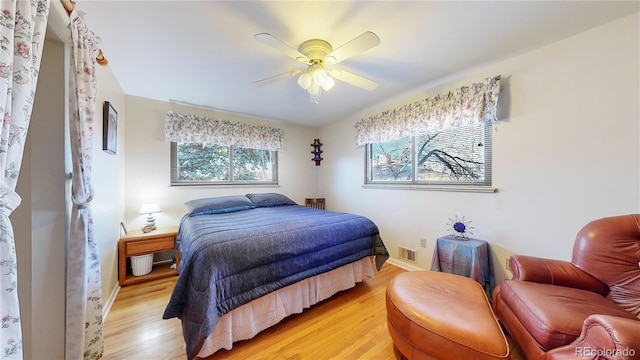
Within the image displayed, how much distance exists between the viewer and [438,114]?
8.39ft

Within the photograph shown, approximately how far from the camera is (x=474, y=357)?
108 cm

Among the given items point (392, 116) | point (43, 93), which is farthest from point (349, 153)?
point (43, 93)

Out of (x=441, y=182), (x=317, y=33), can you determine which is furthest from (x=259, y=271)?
(x=441, y=182)

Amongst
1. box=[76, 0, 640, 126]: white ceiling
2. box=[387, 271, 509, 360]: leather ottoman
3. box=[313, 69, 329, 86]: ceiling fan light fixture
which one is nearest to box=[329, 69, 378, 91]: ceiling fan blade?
box=[313, 69, 329, 86]: ceiling fan light fixture

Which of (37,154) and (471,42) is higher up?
(471,42)

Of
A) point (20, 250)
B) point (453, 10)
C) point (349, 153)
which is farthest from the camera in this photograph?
point (349, 153)

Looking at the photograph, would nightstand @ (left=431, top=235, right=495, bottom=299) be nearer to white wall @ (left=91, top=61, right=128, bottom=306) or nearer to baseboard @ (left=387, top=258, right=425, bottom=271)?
baseboard @ (left=387, top=258, right=425, bottom=271)

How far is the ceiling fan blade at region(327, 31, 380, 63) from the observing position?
4.58 feet

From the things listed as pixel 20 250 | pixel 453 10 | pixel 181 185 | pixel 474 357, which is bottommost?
pixel 474 357

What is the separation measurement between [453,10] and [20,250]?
280cm

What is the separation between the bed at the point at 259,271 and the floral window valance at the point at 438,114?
4.53 feet

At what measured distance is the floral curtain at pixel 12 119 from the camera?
72 cm

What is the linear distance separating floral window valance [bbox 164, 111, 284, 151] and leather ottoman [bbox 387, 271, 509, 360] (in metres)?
3.05

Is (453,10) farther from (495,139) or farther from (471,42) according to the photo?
(495,139)
